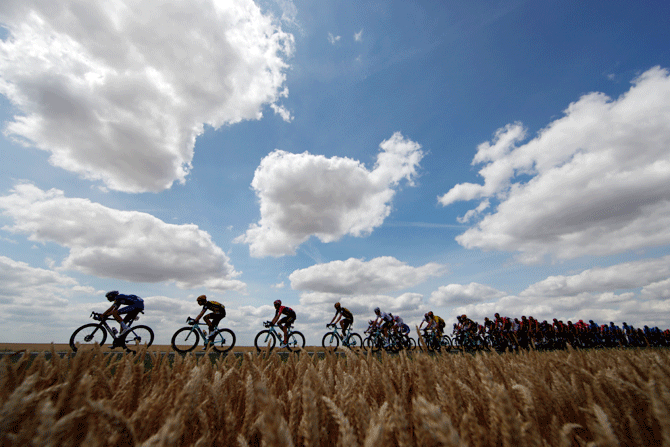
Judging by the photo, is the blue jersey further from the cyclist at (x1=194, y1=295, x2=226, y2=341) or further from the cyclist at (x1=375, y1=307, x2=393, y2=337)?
the cyclist at (x1=375, y1=307, x2=393, y2=337)

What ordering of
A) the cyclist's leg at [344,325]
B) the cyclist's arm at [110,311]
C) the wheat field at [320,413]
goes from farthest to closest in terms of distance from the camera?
the cyclist's leg at [344,325] → the cyclist's arm at [110,311] → the wheat field at [320,413]

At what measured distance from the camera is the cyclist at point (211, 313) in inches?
536

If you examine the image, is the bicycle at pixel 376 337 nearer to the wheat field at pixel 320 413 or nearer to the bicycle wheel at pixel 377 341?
the bicycle wheel at pixel 377 341

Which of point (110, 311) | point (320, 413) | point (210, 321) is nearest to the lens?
point (320, 413)

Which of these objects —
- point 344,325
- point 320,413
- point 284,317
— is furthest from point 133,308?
point 320,413

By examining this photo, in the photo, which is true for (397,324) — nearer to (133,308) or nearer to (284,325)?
(284,325)

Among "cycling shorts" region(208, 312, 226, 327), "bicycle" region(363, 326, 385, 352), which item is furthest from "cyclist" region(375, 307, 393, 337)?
"cycling shorts" region(208, 312, 226, 327)

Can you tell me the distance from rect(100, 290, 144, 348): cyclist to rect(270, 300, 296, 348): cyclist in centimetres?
588

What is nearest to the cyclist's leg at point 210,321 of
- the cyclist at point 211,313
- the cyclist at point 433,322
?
the cyclist at point 211,313

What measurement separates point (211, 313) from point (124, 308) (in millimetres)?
3467

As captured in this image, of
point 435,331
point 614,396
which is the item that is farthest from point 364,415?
point 435,331

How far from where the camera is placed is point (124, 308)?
12266 mm

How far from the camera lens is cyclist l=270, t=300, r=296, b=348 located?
14469 mm

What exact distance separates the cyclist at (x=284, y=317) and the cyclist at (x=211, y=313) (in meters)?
2.57
